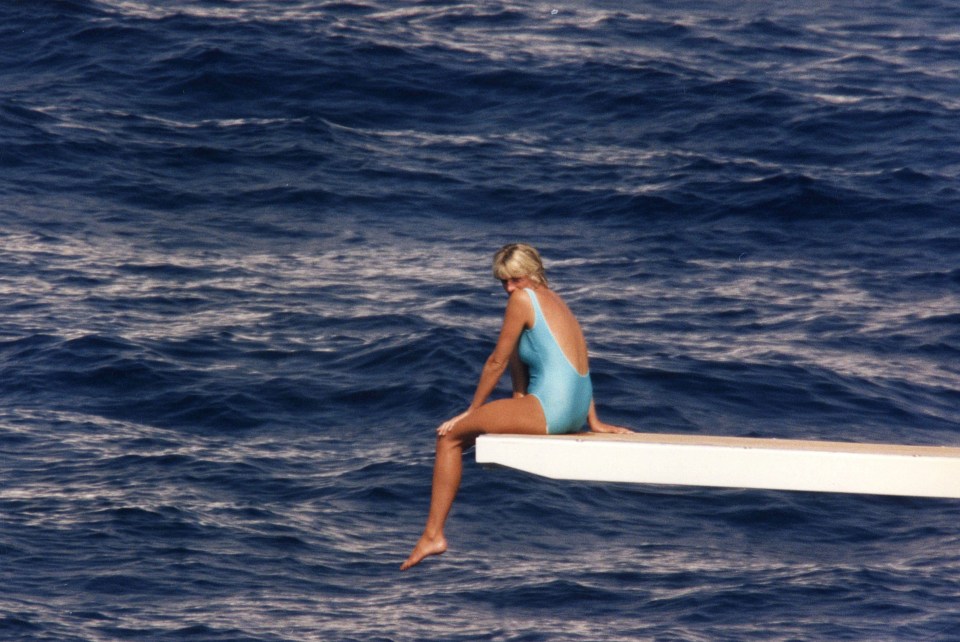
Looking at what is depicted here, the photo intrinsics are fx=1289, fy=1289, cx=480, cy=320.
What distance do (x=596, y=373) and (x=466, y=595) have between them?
424 centimetres

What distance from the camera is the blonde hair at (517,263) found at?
7906 millimetres

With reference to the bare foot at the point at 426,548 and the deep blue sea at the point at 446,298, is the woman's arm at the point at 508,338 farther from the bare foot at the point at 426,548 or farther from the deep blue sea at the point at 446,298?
the deep blue sea at the point at 446,298

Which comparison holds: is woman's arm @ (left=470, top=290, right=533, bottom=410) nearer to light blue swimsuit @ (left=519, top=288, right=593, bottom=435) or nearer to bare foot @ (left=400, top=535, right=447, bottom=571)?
light blue swimsuit @ (left=519, top=288, right=593, bottom=435)

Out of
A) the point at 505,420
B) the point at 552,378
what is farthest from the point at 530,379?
the point at 505,420

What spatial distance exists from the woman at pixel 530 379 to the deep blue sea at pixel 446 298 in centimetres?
275

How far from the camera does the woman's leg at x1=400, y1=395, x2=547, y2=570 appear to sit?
309 inches

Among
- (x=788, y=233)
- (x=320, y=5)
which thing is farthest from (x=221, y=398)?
(x=320, y=5)

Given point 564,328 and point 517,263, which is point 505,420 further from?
point 517,263

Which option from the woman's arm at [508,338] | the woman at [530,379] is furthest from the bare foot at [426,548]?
the woman's arm at [508,338]

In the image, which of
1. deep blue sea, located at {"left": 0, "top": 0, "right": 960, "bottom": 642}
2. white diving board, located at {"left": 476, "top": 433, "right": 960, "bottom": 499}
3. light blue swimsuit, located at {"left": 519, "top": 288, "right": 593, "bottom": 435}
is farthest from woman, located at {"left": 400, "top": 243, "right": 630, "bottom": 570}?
deep blue sea, located at {"left": 0, "top": 0, "right": 960, "bottom": 642}

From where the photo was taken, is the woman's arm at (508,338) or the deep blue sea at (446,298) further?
the deep blue sea at (446,298)

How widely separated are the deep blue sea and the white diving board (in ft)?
10.5

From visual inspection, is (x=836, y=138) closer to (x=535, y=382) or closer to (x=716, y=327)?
(x=716, y=327)

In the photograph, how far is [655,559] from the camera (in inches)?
454
